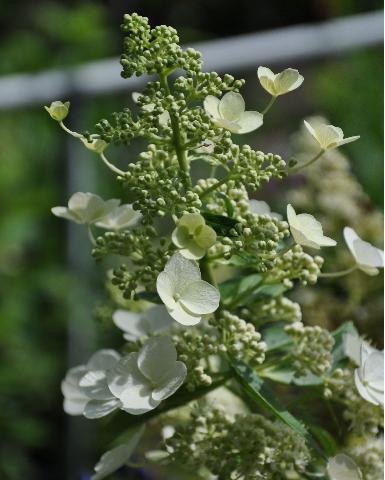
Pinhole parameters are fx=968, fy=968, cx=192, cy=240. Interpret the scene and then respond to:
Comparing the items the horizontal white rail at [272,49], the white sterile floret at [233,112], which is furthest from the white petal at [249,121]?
the horizontal white rail at [272,49]

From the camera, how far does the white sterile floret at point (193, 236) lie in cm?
52

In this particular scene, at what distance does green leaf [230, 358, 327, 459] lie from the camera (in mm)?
559

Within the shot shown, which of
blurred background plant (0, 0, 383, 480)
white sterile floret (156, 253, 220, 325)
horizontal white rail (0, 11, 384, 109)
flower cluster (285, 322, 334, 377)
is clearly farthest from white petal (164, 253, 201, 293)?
horizontal white rail (0, 11, 384, 109)

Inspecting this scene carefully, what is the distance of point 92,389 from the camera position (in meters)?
0.58

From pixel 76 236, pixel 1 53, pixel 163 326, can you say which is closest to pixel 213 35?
pixel 1 53

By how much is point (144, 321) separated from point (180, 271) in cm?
15

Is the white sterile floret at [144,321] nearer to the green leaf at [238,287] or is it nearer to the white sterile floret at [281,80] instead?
the green leaf at [238,287]

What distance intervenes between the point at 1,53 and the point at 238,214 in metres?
2.45

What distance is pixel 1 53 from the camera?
290 centimetres

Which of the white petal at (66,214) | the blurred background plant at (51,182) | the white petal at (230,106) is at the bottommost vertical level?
the blurred background plant at (51,182)

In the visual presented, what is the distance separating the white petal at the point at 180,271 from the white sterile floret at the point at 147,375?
0.04 metres

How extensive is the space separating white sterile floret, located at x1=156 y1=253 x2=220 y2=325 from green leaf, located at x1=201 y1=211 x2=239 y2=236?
33mm

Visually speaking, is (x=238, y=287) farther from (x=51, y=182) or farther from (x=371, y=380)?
(x=51, y=182)

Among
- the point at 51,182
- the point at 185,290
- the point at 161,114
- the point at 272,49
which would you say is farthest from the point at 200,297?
the point at 51,182
